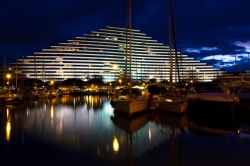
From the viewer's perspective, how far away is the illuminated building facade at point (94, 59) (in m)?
140

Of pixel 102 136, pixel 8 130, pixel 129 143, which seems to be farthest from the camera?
pixel 8 130

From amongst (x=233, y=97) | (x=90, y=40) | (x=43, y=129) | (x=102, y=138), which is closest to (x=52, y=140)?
(x=102, y=138)

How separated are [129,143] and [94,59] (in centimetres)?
13758

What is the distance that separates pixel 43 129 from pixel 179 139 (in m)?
7.88

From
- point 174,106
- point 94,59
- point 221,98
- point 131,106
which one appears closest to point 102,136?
point 131,106

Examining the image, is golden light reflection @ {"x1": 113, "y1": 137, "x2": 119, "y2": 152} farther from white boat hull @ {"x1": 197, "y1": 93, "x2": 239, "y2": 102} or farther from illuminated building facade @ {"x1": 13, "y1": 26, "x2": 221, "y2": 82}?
illuminated building facade @ {"x1": 13, "y1": 26, "x2": 221, "y2": 82}

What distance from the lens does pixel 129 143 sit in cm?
1448

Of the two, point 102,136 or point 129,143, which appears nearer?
point 129,143

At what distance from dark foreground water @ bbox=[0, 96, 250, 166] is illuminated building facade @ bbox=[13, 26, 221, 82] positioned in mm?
111583

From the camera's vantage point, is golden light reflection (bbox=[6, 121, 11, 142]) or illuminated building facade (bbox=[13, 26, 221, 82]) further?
illuminated building facade (bbox=[13, 26, 221, 82])

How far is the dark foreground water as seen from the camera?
1139 centimetres

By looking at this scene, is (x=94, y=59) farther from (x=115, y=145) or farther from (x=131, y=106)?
(x=115, y=145)

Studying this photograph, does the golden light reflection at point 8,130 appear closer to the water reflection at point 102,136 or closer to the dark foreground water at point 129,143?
the dark foreground water at point 129,143

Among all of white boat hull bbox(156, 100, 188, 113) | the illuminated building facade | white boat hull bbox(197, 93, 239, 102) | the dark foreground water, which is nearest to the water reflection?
the dark foreground water
